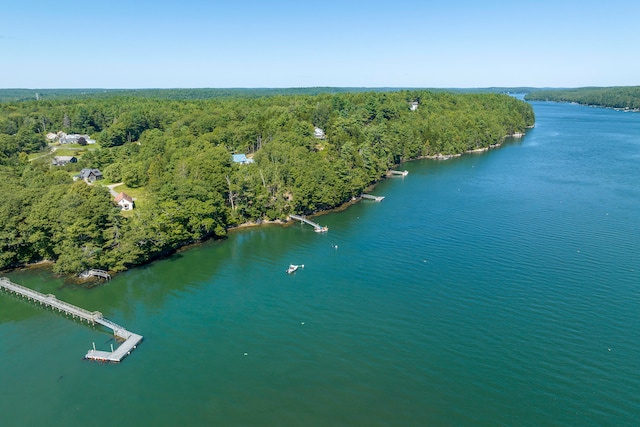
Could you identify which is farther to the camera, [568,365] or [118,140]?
[118,140]

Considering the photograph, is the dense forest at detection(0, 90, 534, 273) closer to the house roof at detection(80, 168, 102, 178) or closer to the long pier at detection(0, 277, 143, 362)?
the house roof at detection(80, 168, 102, 178)

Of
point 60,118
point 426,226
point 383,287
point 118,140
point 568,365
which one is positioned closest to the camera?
point 568,365

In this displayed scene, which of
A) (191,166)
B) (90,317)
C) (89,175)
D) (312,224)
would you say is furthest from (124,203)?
(90,317)

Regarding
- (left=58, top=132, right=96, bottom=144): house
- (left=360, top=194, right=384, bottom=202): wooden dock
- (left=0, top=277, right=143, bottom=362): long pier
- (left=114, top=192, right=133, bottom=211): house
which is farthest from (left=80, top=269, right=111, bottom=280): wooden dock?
(left=58, top=132, right=96, bottom=144): house

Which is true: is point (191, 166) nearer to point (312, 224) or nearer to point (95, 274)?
point (312, 224)

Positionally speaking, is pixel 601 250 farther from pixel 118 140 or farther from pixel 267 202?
pixel 118 140

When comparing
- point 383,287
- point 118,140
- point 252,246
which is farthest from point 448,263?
point 118,140
